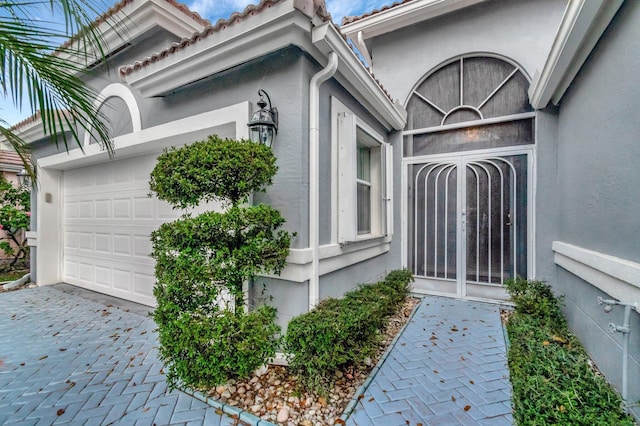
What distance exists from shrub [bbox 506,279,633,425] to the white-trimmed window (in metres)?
2.41

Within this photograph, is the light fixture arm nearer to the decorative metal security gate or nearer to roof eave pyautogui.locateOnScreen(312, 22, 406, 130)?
roof eave pyautogui.locateOnScreen(312, 22, 406, 130)

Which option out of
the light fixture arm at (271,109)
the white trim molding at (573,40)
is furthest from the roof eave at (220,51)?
the white trim molding at (573,40)

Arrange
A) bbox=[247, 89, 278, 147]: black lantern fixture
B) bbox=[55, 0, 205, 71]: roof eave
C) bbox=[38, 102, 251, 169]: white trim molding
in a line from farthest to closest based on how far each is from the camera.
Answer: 1. bbox=[55, 0, 205, 71]: roof eave
2. bbox=[38, 102, 251, 169]: white trim molding
3. bbox=[247, 89, 278, 147]: black lantern fixture

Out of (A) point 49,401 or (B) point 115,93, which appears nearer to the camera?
(A) point 49,401

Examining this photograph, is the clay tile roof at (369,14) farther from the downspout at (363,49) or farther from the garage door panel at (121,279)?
the garage door panel at (121,279)

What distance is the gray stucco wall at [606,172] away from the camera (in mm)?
2516

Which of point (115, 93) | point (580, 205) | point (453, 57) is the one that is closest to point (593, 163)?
point (580, 205)

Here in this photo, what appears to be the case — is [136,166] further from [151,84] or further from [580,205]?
[580,205]

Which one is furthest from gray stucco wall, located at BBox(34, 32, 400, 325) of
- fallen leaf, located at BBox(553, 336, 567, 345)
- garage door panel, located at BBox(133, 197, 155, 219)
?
fallen leaf, located at BBox(553, 336, 567, 345)

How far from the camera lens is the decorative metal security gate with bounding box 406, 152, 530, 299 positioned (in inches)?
215

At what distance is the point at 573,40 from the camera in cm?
327

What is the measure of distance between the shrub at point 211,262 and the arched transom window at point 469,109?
176 inches

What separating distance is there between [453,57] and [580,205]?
3.93 metres

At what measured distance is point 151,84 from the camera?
438cm
